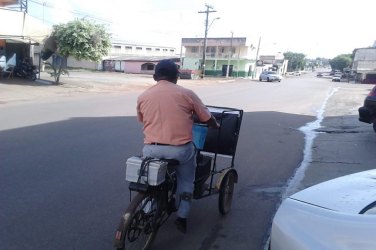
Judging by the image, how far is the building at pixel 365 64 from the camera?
6584 centimetres

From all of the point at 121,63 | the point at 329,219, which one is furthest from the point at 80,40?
the point at 121,63

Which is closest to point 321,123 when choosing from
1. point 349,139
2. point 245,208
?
point 349,139

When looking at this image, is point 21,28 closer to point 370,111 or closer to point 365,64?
point 370,111

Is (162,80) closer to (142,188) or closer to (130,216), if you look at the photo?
(142,188)

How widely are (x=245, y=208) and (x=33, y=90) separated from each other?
17716 millimetres

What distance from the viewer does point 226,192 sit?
475 cm

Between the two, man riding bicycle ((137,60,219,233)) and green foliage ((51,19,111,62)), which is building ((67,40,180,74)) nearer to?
green foliage ((51,19,111,62))

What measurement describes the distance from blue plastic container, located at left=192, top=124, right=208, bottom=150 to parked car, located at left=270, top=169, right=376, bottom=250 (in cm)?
163

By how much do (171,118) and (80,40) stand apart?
20.2 metres

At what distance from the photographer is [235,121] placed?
15.2 ft

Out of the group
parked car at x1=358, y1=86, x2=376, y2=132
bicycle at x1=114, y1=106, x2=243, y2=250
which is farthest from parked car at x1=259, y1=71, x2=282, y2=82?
bicycle at x1=114, y1=106, x2=243, y2=250

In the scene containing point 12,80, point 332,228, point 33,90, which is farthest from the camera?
point 12,80

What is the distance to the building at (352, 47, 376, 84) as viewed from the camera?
216 feet

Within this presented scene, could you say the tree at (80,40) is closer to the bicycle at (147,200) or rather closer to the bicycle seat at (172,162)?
the bicycle at (147,200)
